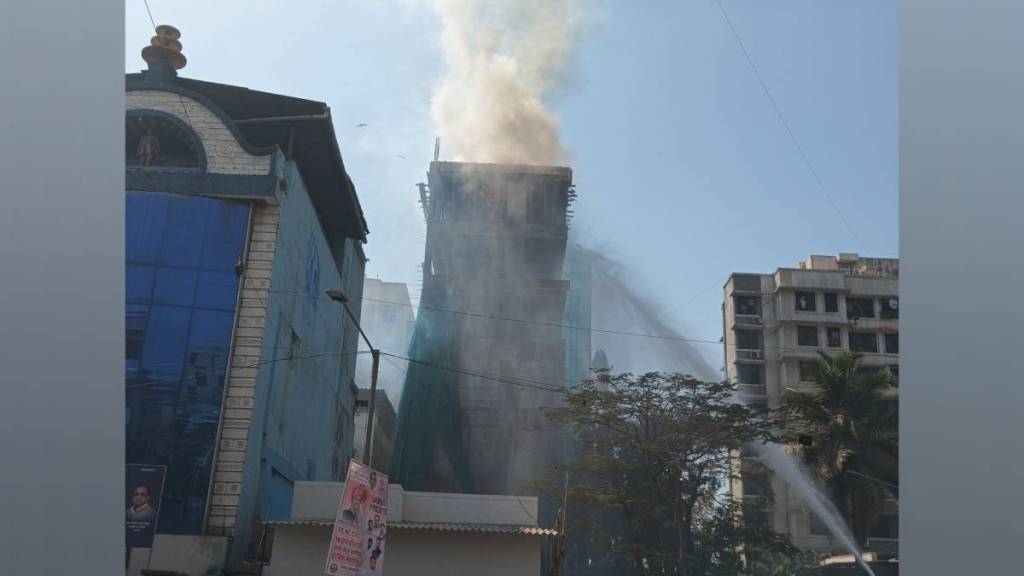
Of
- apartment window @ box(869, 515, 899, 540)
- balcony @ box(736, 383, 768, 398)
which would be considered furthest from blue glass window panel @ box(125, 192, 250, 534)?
balcony @ box(736, 383, 768, 398)

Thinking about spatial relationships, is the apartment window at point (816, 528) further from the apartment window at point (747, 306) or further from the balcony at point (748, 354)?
the apartment window at point (747, 306)

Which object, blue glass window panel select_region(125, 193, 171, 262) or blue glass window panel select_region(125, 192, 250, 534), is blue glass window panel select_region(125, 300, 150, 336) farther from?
blue glass window panel select_region(125, 193, 171, 262)

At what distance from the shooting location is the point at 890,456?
1699 inches

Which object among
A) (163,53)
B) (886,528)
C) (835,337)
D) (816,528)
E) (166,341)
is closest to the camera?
(166,341)

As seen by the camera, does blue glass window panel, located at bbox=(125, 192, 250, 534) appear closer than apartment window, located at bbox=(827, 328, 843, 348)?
Yes

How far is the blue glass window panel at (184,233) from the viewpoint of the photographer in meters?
Result: 30.9

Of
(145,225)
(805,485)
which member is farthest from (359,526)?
(805,485)

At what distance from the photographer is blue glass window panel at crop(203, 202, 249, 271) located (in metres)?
31.3

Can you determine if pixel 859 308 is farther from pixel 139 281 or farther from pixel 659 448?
pixel 139 281

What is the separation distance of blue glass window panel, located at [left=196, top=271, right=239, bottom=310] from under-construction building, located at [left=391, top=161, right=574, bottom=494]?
104ft

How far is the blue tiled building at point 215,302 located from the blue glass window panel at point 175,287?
0.04m

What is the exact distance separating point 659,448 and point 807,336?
34898 mm

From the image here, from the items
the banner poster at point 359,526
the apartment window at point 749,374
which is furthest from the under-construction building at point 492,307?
the banner poster at point 359,526

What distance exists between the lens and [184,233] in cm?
3117
